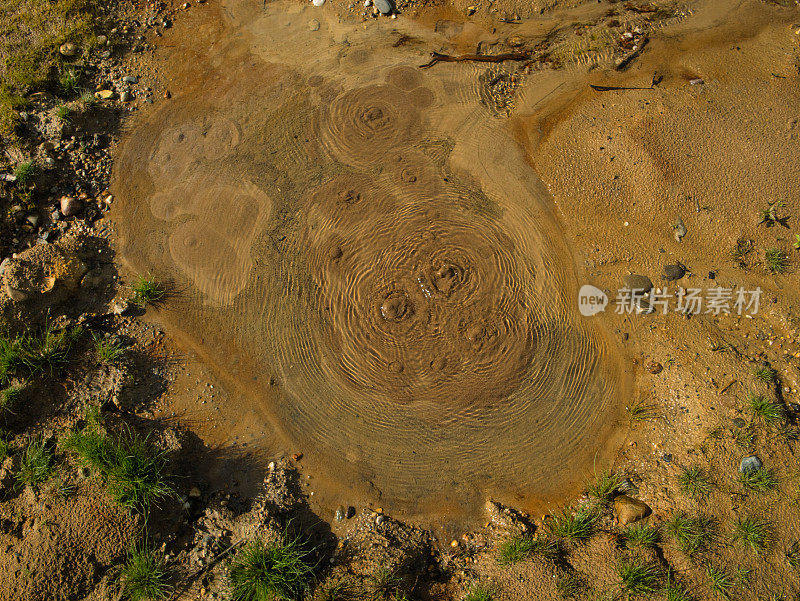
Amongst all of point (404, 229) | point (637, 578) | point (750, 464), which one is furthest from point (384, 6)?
point (637, 578)

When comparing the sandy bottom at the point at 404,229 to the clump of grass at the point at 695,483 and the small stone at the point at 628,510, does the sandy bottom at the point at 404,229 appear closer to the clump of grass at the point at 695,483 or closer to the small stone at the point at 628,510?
the small stone at the point at 628,510

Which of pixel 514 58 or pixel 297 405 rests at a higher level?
pixel 514 58

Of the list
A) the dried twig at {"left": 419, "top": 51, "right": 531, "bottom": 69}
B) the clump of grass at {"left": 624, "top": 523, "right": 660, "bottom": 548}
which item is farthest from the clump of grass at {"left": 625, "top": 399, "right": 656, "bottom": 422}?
the dried twig at {"left": 419, "top": 51, "right": 531, "bottom": 69}

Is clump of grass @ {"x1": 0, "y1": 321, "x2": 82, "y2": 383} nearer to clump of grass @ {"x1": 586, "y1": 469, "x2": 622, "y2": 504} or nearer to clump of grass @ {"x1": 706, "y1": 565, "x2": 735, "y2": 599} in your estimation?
clump of grass @ {"x1": 586, "y1": 469, "x2": 622, "y2": 504}

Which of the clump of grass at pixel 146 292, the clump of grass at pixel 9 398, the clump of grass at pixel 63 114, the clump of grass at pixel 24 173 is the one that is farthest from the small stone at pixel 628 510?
the clump of grass at pixel 63 114

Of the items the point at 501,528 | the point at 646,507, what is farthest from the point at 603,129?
→ the point at 501,528

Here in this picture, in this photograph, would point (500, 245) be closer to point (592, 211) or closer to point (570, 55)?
point (592, 211)
